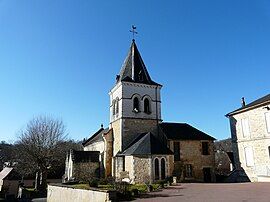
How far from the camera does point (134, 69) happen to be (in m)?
31.1

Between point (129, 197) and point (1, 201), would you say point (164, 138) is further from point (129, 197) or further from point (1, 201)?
point (1, 201)

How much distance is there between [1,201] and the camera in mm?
33594

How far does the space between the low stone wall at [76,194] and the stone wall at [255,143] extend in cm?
1473

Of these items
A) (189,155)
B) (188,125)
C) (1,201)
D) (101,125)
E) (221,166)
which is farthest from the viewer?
(221,166)

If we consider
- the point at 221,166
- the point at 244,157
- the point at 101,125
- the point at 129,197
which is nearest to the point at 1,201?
the point at 101,125

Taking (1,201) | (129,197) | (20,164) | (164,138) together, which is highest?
(164,138)

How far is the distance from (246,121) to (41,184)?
2768 cm

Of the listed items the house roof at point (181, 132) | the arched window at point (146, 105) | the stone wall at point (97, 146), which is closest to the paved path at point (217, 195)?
the house roof at point (181, 132)

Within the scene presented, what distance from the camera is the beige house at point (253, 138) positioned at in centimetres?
2295

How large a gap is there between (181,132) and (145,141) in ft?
17.7

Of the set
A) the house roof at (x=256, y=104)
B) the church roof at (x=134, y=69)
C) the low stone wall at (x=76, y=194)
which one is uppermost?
the church roof at (x=134, y=69)

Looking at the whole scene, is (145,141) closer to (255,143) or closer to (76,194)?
(76,194)

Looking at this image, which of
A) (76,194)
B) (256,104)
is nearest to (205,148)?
(256,104)

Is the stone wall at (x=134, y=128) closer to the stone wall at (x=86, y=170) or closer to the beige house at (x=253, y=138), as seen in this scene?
the stone wall at (x=86, y=170)
